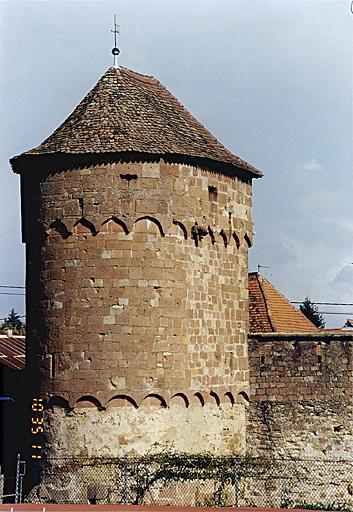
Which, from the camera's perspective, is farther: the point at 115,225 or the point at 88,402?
the point at 115,225

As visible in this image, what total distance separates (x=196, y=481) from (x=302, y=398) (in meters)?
3.64

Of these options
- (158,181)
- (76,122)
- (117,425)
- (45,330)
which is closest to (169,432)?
(117,425)

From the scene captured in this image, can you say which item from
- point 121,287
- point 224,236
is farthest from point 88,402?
point 224,236

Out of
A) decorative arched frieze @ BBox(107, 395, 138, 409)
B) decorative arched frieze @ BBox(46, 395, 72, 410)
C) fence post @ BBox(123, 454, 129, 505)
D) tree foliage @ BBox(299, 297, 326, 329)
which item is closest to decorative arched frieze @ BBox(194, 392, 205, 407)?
decorative arched frieze @ BBox(107, 395, 138, 409)

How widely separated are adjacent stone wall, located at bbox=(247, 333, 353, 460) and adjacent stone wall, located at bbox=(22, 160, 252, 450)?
1786mm

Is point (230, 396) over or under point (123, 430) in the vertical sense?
over

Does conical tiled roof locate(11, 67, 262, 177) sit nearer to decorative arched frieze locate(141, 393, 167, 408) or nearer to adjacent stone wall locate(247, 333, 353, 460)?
adjacent stone wall locate(247, 333, 353, 460)

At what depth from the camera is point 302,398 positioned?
1184 inches

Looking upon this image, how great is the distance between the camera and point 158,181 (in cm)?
2770

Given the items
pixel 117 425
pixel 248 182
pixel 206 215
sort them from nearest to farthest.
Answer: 1. pixel 117 425
2. pixel 206 215
3. pixel 248 182

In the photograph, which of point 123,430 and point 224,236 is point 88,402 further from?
point 224,236

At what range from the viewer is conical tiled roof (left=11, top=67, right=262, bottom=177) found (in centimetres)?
2773

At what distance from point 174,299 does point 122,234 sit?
1.81m

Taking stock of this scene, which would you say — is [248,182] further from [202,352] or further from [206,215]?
[202,352]
